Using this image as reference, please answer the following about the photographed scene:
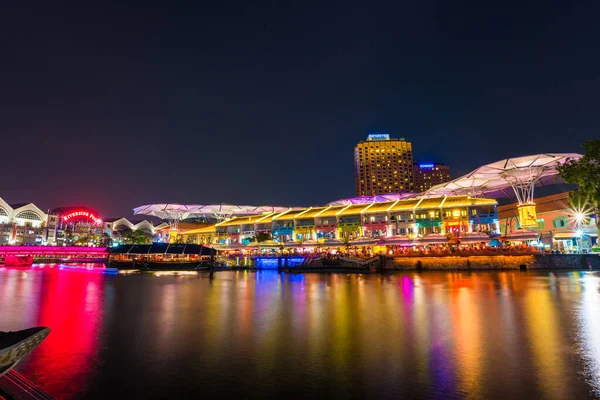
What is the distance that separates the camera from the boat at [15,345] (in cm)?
611

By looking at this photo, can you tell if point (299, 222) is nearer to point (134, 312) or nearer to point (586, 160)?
point (586, 160)

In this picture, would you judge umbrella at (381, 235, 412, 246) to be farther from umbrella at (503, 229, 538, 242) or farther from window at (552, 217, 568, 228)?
window at (552, 217, 568, 228)

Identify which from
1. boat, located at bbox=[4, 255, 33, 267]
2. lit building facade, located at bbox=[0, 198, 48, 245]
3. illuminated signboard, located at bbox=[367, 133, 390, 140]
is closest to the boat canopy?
boat, located at bbox=[4, 255, 33, 267]

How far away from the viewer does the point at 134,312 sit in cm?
1869

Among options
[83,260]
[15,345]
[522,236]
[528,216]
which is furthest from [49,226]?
[15,345]

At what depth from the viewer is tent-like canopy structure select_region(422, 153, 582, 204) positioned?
5516 centimetres

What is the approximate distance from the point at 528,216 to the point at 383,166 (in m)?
126

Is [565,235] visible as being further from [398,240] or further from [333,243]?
[333,243]

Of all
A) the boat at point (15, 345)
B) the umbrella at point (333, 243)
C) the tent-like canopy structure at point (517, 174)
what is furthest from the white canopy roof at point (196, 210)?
the boat at point (15, 345)

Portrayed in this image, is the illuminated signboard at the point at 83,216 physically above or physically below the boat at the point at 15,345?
above

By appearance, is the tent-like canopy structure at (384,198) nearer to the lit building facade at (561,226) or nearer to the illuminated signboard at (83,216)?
the lit building facade at (561,226)

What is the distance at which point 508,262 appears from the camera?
4922 cm

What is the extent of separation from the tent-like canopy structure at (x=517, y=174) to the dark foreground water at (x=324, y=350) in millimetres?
43078

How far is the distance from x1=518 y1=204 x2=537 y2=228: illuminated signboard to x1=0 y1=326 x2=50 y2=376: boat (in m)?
68.9
